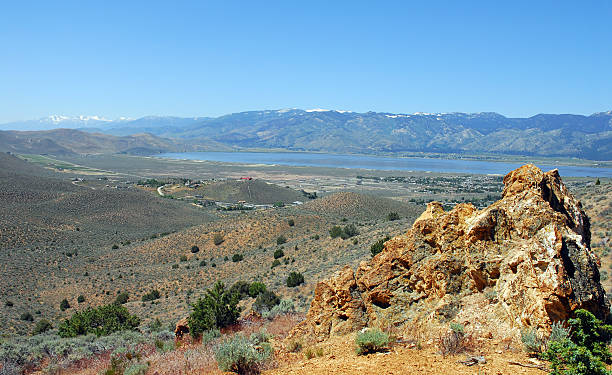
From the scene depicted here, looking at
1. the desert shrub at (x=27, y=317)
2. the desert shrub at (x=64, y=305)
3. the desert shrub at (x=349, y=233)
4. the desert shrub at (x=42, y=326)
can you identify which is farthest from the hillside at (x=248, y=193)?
the desert shrub at (x=42, y=326)

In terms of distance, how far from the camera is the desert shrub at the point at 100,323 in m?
16.3

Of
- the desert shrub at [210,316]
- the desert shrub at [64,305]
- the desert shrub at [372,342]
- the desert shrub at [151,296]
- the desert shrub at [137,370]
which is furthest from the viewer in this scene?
the desert shrub at [64,305]

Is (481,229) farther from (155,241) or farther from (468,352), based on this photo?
(155,241)

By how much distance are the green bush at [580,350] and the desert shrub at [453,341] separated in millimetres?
1198

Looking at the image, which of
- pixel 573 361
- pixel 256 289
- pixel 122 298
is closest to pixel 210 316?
pixel 256 289

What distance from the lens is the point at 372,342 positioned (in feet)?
22.6

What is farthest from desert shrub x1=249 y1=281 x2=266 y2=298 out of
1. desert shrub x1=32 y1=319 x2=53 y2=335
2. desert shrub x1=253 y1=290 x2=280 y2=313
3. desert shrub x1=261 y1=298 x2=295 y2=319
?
desert shrub x1=32 y1=319 x2=53 y2=335

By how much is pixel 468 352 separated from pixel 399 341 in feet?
3.90

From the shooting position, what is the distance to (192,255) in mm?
38688

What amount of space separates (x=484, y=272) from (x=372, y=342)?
2.39 metres

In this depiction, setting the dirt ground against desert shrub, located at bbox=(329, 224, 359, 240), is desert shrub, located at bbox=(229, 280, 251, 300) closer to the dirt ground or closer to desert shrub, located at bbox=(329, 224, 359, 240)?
desert shrub, located at bbox=(329, 224, 359, 240)

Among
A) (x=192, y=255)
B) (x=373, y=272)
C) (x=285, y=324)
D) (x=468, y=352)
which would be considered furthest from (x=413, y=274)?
(x=192, y=255)

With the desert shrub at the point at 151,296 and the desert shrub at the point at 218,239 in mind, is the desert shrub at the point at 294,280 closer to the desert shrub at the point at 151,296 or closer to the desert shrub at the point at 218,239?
the desert shrub at the point at 151,296

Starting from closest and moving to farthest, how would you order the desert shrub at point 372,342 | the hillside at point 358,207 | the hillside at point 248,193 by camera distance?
the desert shrub at point 372,342 < the hillside at point 358,207 < the hillside at point 248,193
